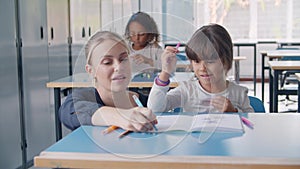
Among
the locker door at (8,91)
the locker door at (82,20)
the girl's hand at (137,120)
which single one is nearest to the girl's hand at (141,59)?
the girl's hand at (137,120)

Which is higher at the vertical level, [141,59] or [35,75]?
[141,59]

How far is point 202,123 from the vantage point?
1517 mm

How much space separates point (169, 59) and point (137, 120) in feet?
0.87

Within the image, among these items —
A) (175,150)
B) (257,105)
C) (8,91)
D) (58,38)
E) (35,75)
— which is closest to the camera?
(175,150)

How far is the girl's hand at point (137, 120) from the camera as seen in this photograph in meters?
1.41

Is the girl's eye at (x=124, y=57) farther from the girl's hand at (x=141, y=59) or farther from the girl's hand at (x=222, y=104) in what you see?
the girl's hand at (x=222, y=104)

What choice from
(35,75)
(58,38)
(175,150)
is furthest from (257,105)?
(58,38)

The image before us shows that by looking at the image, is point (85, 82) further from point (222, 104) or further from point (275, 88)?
point (275, 88)

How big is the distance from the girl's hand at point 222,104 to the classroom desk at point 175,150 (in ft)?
0.85

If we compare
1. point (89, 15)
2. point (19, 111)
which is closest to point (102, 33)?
point (19, 111)

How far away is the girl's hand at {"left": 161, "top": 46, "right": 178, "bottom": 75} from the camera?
1.52m

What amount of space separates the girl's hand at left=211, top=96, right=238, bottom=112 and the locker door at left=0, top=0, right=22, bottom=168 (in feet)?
5.37

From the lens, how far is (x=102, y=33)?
150 centimetres

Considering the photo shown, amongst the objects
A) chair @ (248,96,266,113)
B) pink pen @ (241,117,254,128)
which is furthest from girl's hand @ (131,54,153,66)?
chair @ (248,96,266,113)
